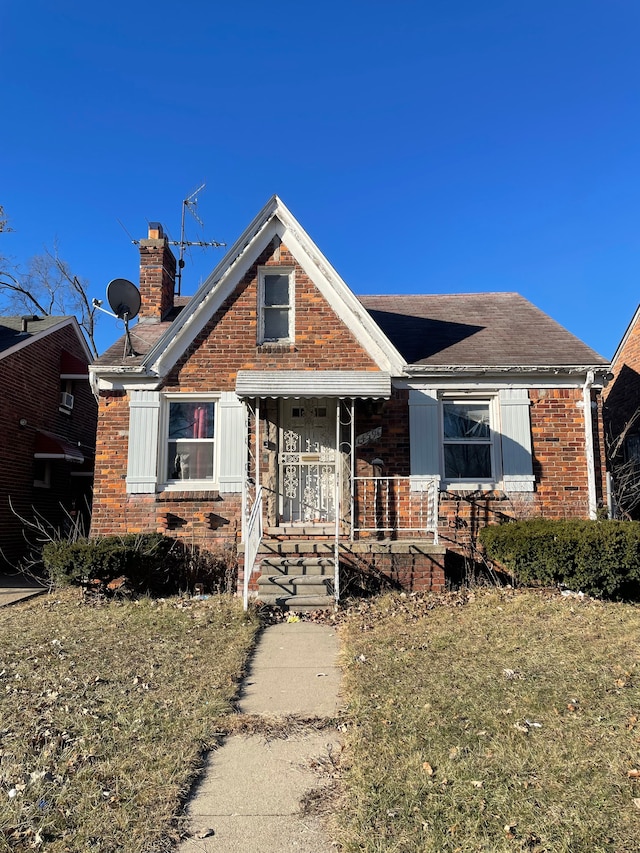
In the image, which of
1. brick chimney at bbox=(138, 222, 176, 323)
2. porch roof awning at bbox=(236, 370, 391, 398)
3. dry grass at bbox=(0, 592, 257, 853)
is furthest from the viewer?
brick chimney at bbox=(138, 222, 176, 323)

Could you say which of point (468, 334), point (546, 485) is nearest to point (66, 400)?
point (468, 334)

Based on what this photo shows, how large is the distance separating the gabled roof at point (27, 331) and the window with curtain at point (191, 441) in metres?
5.66

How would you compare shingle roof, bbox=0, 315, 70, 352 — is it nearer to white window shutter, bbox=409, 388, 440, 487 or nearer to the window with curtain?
the window with curtain

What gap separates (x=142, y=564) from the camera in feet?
29.6

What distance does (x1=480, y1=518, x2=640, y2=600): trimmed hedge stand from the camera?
315 inches

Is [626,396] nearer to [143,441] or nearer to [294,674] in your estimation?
[143,441]

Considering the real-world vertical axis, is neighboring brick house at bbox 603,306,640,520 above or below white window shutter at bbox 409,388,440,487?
above

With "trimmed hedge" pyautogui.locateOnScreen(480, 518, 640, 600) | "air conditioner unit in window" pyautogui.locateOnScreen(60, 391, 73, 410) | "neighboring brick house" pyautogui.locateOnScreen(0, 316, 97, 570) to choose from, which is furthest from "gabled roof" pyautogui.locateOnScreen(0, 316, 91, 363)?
"trimmed hedge" pyautogui.locateOnScreen(480, 518, 640, 600)

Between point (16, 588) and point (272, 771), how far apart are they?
8.83 metres

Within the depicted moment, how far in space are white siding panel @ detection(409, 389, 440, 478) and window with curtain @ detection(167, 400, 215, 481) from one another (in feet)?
11.1

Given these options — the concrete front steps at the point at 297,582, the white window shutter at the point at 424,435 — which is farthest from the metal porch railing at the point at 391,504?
the concrete front steps at the point at 297,582

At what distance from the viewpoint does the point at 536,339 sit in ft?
36.8

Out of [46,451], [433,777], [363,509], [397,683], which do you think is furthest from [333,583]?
[46,451]

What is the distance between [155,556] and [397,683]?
206 inches
